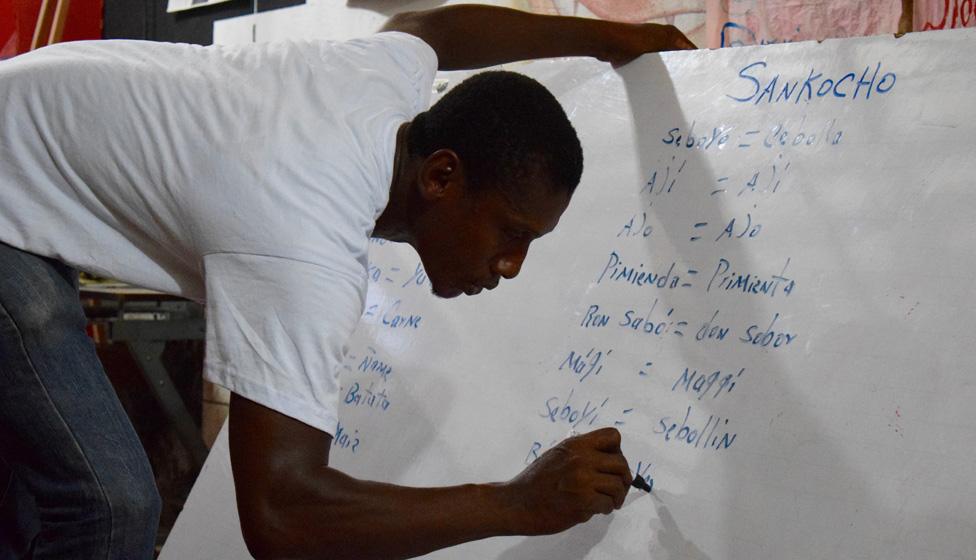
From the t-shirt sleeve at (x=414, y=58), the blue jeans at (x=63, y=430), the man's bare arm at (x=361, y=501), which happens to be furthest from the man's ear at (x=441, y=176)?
the blue jeans at (x=63, y=430)

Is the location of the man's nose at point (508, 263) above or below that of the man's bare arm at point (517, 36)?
below

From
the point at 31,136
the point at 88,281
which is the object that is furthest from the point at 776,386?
the point at 88,281

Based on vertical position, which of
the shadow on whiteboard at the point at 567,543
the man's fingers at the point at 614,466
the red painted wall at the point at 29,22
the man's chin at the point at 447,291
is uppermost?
the man's chin at the point at 447,291

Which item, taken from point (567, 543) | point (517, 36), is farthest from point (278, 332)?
point (517, 36)

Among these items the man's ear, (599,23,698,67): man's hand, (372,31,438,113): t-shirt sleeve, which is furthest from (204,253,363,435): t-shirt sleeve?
(599,23,698,67): man's hand

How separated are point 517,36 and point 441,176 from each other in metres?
0.38

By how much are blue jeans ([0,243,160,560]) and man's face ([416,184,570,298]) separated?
1.03 ft

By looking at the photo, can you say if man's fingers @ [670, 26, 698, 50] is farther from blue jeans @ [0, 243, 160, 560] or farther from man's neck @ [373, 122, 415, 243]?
blue jeans @ [0, 243, 160, 560]

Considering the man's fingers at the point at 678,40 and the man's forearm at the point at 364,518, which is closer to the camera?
the man's forearm at the point at 364,518

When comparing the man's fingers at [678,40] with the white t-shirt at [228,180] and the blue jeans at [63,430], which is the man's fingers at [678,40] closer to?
the white t-shirt at [228,180]

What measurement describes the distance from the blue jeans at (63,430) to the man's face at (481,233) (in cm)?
31

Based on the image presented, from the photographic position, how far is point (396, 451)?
1.09 meters

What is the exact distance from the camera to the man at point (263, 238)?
679mm

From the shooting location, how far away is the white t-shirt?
67 cm
